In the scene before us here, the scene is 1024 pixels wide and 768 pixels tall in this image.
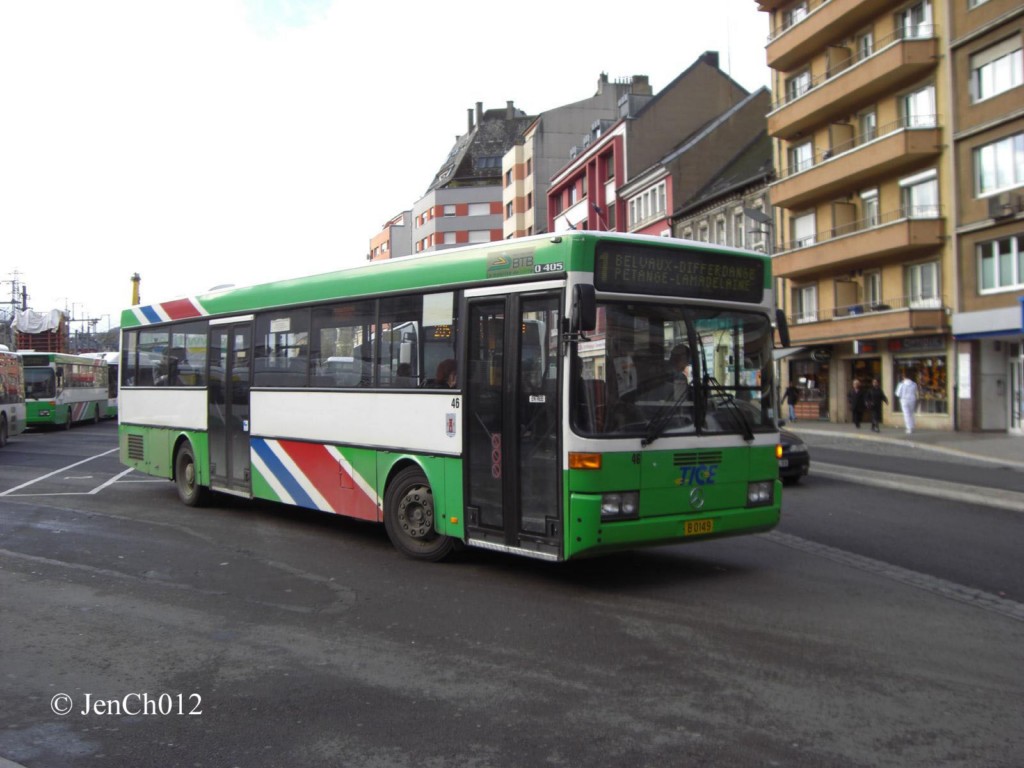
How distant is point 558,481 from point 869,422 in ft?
106

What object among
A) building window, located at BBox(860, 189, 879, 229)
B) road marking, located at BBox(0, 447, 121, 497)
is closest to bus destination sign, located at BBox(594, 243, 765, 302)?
road marking, located at BBox(0, 447, 121, 497)

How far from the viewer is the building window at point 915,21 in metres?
32.4

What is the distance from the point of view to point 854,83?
116ft

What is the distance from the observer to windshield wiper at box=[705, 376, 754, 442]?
27.1ft

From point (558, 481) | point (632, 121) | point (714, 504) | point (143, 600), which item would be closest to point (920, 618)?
point (714, 504)

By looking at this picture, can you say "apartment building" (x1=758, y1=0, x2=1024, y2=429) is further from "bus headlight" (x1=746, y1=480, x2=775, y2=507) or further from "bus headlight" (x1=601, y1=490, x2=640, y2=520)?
"bus headlight" (x1=601, y1=490, x2=640, y2=520)

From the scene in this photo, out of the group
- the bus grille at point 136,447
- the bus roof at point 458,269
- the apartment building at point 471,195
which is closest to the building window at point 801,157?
the bus grille at point 136,447

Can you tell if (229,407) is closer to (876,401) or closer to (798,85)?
(876,401)

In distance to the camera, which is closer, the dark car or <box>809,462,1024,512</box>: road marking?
<box>809,462,1024,512</box>: road marking

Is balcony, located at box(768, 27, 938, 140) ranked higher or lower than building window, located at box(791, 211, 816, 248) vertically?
higher

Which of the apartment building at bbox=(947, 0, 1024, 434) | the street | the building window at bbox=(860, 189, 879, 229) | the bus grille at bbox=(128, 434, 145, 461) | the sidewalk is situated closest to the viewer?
the street

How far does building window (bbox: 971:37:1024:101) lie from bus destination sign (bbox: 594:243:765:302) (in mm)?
24886

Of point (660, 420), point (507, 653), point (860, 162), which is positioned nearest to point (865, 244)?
point (860, 162)

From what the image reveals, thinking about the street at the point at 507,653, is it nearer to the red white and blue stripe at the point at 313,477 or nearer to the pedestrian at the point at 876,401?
the red white and blue stripe at the point at 313,477
